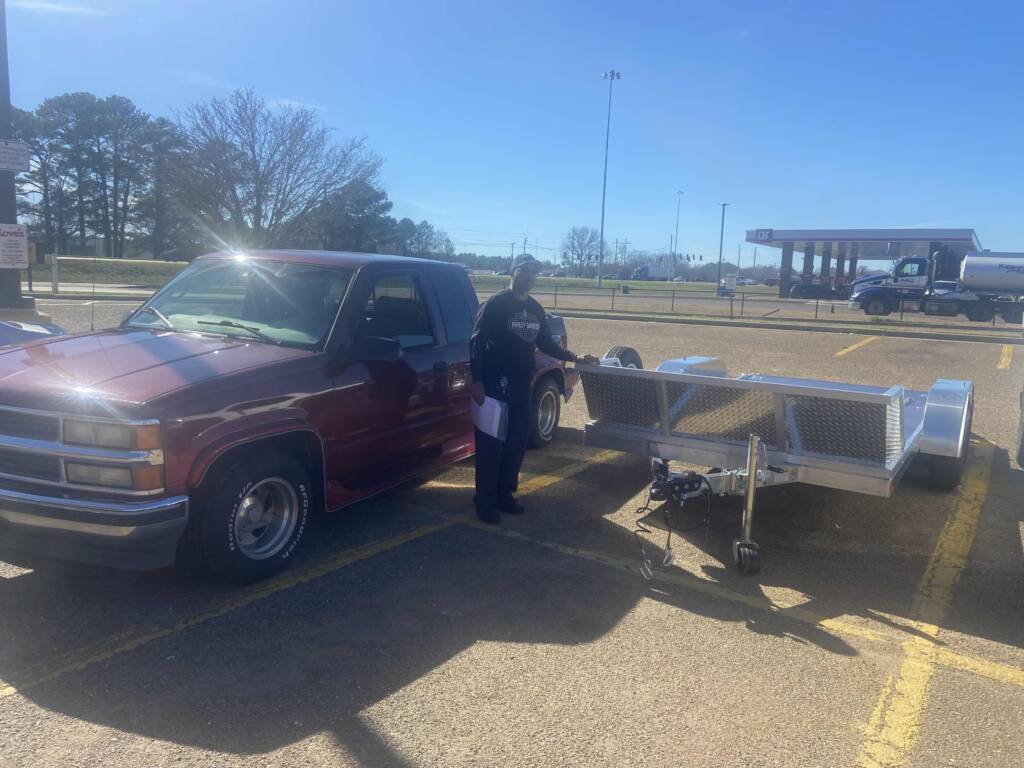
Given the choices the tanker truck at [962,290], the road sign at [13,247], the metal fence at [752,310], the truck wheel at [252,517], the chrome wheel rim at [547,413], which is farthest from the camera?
the tanker truck at [962,290]

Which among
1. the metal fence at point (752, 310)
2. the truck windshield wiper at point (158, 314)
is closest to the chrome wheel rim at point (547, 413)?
the truck windshield wiper at point (158, 314)

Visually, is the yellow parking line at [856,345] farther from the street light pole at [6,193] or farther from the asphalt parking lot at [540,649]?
the street light pole at [6,193]

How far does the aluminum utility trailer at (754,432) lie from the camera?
469cm

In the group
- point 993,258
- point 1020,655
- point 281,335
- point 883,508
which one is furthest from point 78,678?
point 993,258

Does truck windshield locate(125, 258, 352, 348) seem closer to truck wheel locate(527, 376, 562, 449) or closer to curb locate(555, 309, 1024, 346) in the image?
truck wheel locate(527, 376, 562, 449)

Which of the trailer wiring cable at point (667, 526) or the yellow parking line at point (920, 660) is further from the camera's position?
the trailer wiring cable at point (667, 526)

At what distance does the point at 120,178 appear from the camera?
70.2 meters

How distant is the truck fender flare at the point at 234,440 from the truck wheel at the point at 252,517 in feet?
0.44

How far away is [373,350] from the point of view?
187 inches

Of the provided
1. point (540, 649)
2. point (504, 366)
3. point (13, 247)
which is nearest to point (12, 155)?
point (13, 247)

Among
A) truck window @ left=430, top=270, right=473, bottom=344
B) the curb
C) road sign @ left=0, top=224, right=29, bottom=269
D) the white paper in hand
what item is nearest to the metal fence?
the curb

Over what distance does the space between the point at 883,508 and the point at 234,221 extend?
33276mm

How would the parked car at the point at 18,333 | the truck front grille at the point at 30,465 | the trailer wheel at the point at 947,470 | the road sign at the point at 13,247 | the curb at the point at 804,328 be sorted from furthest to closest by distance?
1. the curb at the point at 804,328
2. the road sign at the point at 13,247
3. the parked car at the point at 18,333
4. the trailer wheel at the point at 947,470
5. the truck front grille at the point at 30,465

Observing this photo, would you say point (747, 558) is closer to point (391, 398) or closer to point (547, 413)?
point (391, 398)
